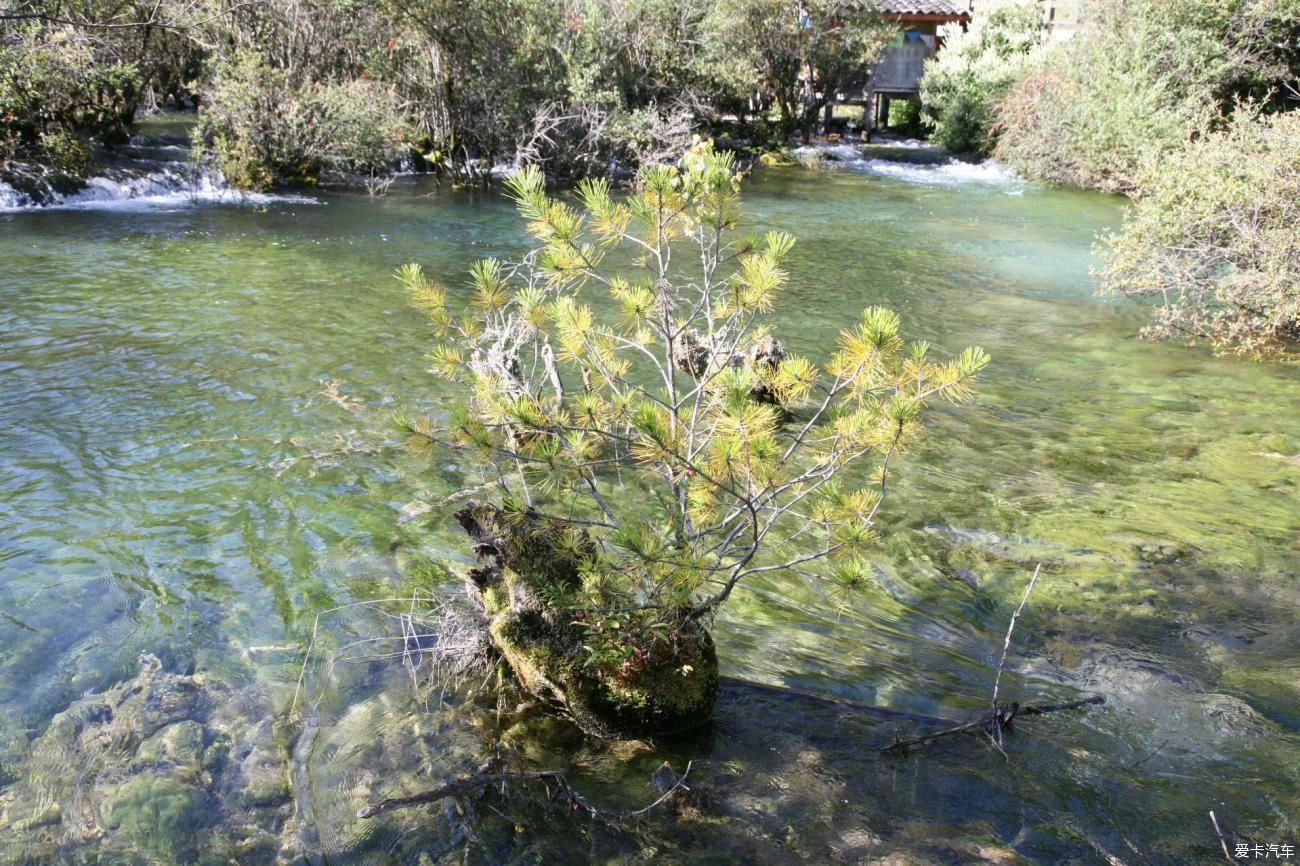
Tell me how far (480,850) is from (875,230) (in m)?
18.4

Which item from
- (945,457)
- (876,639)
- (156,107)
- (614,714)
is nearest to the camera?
(614,714)

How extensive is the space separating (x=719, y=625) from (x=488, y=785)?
6.58ft

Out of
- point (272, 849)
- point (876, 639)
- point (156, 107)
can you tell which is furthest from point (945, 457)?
point (156, 107)

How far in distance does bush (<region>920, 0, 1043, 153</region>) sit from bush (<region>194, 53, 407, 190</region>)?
20.4m

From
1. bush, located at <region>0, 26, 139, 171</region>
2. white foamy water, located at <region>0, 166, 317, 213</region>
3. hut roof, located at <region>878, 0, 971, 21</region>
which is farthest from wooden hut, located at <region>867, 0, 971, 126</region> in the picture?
bush, located at <region>0, 26, 139, 171</region>

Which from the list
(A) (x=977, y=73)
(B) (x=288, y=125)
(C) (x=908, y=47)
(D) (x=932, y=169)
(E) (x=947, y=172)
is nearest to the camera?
(B) (x=288, y=125)

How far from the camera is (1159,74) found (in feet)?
76.8

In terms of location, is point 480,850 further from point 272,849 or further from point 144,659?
point 144,659

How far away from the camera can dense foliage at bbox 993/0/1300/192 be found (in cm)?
2242

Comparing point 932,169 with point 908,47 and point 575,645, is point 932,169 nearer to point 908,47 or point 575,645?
point 908,47

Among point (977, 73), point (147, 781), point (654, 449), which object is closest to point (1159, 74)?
point (977, 73)

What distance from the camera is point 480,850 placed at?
3.80 metres

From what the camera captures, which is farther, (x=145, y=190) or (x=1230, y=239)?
(x=145, y=190)

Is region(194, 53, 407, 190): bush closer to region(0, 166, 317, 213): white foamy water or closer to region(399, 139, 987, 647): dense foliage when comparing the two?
region(0, 166, 317, 213): white foamy water
